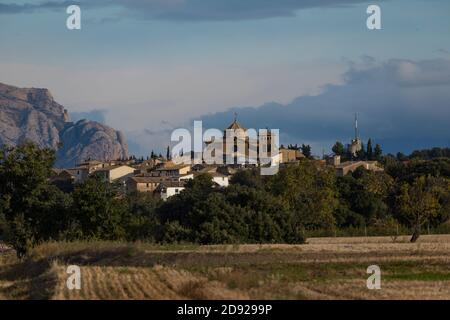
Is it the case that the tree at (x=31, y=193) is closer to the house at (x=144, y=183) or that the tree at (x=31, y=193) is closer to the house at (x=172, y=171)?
the house at (x=144, y=183)

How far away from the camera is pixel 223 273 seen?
29.3 metres

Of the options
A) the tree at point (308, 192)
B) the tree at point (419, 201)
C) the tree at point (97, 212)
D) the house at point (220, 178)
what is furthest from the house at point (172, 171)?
the tree at point (97, 212)

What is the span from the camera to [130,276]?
29219 millimetres

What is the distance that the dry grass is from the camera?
2389 centimetres

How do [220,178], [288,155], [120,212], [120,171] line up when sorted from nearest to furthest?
[120,212] < [220,178] < [120,171] < [288,155]

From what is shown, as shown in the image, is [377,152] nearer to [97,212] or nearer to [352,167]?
[352,167]

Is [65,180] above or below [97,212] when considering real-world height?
above

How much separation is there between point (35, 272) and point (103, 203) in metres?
16.9

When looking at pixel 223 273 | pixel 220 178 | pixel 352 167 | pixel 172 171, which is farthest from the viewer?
pixel 172 171

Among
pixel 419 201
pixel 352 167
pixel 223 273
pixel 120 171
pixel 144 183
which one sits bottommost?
pixel 223 273

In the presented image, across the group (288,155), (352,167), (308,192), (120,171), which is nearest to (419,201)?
(308,192)

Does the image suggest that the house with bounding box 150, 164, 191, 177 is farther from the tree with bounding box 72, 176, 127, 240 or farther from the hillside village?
the tree with bounding box 72, 176, 127, 240

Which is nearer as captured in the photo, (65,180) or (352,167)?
(352,167)
